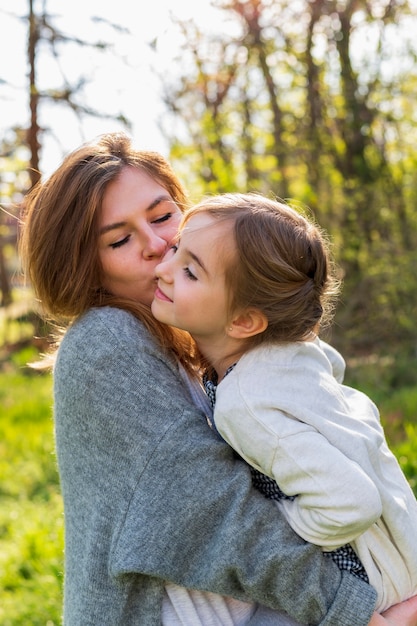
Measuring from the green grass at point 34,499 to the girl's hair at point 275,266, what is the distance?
167 centimetres

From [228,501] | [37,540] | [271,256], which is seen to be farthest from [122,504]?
[37,540]

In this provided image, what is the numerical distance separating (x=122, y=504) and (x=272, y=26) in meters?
5.83

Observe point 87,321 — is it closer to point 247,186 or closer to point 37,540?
point 37,540

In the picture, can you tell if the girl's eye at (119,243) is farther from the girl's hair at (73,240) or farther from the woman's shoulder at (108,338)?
the woman's shoulder at (108,338)

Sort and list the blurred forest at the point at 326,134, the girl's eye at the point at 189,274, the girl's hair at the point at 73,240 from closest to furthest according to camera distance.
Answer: the girl's eye at the point at 189,274 < the girl's hair at the point at 73,240 < the blurred forest at the point at 326,134

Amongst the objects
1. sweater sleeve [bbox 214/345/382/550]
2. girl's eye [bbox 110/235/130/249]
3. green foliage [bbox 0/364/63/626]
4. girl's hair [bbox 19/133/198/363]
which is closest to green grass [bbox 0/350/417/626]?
green foliage [bbox 0/364/63/626]

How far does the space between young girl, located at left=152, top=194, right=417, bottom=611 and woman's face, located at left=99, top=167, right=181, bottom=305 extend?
0.78ft

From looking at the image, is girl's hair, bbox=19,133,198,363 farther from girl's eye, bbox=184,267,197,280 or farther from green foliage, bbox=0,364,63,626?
green foliage, bbox=0,364,63,626

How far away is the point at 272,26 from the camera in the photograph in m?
6.90

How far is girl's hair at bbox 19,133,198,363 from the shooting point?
2.30 meters

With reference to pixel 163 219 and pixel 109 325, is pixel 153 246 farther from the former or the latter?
pixel 109 325

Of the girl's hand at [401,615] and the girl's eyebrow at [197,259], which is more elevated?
the girl's eyebrow at [197,259]

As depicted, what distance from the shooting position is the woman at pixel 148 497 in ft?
6.19

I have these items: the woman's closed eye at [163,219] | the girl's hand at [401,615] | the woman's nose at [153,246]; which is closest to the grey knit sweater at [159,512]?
the girl's hand at [401,615]
